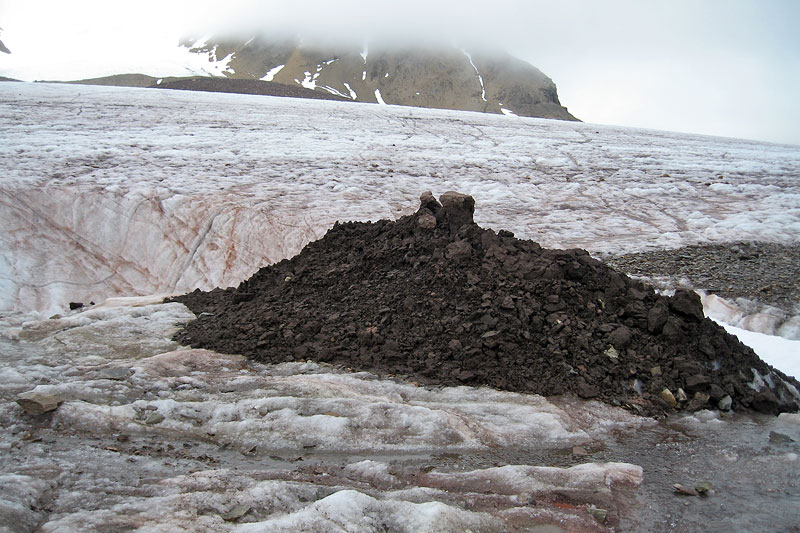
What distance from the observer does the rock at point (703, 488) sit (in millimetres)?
3143

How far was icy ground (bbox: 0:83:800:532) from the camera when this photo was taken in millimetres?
2832

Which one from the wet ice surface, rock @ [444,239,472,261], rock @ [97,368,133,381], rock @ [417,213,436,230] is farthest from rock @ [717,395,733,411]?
rock @ [97,368,133,381]

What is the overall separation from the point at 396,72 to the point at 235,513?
121 m

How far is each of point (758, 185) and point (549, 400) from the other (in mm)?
12195

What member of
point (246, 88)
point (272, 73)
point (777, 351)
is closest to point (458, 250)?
point (777, 351)

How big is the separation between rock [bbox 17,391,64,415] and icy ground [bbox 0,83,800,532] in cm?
7

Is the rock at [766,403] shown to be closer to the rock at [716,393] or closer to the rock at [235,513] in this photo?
the rock at [716,393]

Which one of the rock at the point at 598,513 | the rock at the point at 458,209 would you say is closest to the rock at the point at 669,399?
the rock at the point at 598,513

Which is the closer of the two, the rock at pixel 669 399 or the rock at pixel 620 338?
the rock at pixel 669 399

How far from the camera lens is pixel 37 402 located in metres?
3.65

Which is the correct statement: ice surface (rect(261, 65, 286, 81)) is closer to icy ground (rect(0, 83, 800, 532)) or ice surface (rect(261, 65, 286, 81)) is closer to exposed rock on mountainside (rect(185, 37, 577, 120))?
exposed rock on mountainside (rect(185, 37, 577, 120))

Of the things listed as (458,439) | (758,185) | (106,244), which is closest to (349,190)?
(106,244)

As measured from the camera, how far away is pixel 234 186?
10.5 meters

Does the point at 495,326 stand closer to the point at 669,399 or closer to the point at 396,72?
the point at 669,399
